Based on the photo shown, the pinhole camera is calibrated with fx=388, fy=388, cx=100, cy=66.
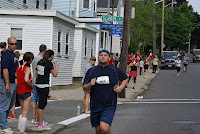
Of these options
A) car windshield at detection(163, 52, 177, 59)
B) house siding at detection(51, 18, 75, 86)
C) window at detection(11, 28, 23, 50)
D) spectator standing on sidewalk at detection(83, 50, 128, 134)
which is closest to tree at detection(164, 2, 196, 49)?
car windshield at detection(163, 52, 177, 59)

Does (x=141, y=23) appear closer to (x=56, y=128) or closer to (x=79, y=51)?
(x=79, y=51)

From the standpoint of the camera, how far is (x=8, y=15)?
69.2ft

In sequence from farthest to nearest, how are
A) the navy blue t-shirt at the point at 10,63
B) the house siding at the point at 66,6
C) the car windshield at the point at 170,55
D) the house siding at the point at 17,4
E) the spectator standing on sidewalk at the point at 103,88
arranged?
1. the car windshield at the point at 170,55
2. the house siding at the point at 66,6
3. the house siding at the point at 17,4
4. the navy blue t-shirt at the point at 10,63
5. the spectator standing on sidewalk at the point at 103,88

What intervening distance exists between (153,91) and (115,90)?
604 inches

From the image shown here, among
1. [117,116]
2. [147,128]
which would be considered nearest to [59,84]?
[117,116]

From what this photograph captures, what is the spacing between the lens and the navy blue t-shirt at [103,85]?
681 centimetres

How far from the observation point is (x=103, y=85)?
682 centimetres

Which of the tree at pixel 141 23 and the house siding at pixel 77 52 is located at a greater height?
the tree at pixel 141 23

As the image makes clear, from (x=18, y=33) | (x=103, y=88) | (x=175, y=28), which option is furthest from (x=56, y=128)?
(x=175, y=28)

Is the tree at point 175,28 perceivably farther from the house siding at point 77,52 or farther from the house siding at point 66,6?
the house siding at point 77,52

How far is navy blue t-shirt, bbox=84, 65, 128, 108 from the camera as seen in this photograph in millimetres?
6812

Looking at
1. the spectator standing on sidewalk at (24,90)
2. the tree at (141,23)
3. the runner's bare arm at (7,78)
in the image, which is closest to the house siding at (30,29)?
the spectator standing on sidewalk at (24,90)

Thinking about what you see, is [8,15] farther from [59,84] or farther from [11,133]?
[11,133]

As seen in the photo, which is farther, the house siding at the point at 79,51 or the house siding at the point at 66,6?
the house siding at the point at 66,6
